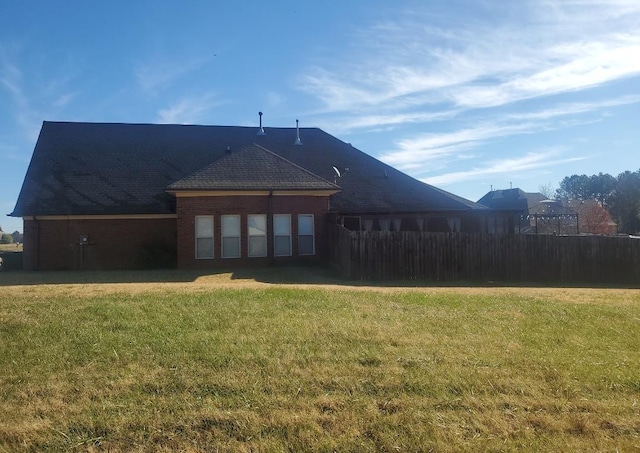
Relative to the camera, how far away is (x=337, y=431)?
15.6 feet

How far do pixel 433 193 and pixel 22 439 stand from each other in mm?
21838

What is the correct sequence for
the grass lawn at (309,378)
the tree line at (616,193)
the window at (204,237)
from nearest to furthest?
the grass lawn at (309,378) < the window at (204,237) < the tree line at (616,193)

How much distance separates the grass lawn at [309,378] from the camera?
15.5 feet

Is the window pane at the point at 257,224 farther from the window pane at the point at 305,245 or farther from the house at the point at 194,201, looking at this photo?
the window pane at the point at 305,245

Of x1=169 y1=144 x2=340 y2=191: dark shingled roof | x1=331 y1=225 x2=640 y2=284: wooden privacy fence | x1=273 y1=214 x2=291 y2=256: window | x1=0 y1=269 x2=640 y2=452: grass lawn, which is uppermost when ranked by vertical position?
x1=169 y1=144 x2=340 y2=191: dark shingled roof

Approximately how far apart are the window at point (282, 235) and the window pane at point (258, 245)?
1.37 feet

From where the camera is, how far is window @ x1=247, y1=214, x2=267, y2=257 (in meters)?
20.3

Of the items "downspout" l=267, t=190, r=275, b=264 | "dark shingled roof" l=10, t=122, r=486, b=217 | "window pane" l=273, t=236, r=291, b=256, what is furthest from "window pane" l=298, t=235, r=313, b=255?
"dark shingled roof" l=10, t=122, r=486, b=217

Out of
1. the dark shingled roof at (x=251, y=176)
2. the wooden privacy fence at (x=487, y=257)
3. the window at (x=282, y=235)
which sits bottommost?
the wooden privacy fence at (x=487, y=257)

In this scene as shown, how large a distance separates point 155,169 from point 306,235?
8165 millimetres

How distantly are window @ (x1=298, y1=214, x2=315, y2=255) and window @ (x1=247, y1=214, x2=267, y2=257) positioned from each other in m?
1.47

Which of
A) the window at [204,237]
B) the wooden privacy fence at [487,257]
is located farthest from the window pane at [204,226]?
the wooden privacy fence at [487,257]

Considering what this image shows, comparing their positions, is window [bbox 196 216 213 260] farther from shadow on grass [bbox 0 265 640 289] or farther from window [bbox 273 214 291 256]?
window [bbox 273 214 291 256]

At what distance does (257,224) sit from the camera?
20.4 m
